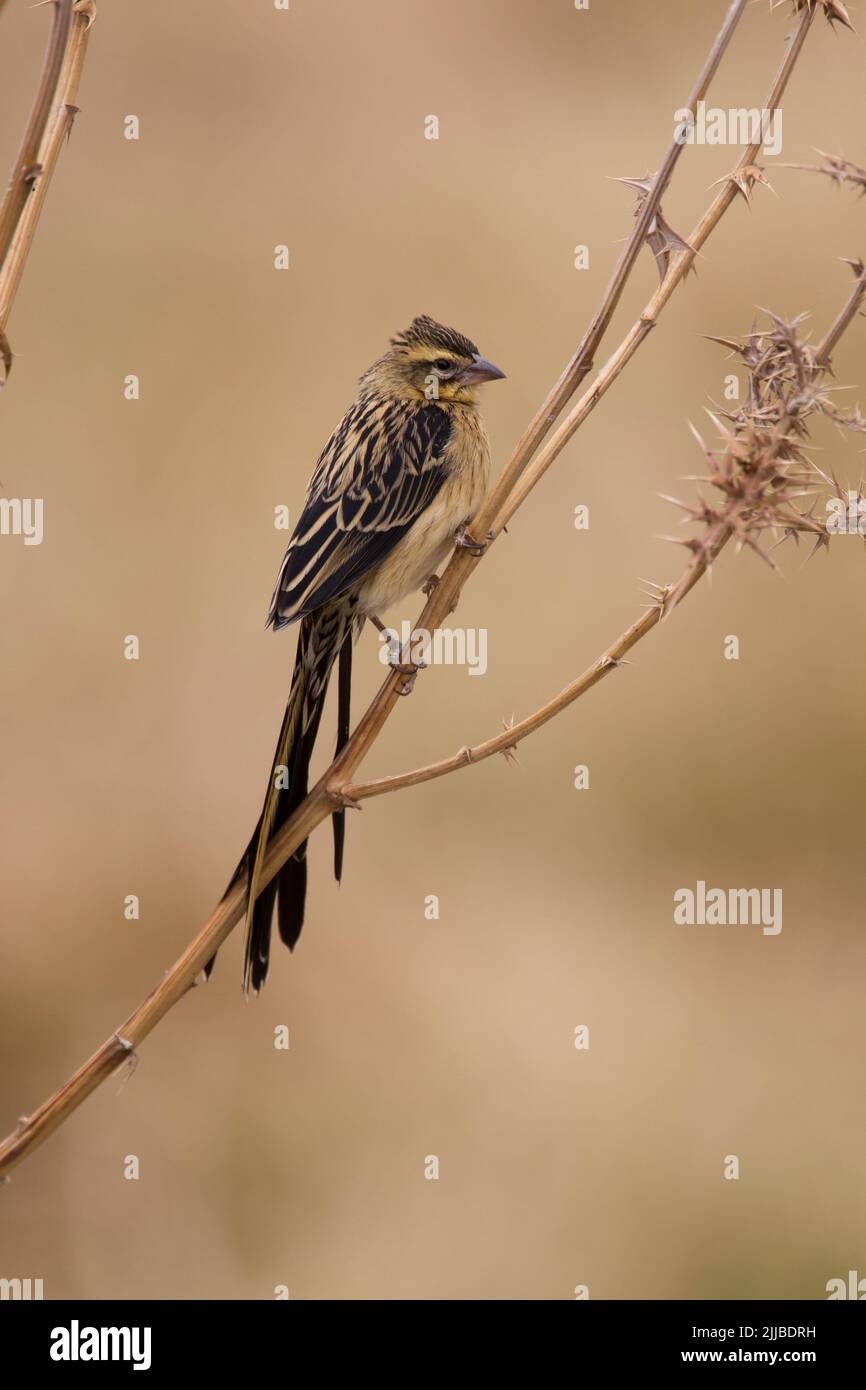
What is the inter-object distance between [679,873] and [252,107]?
185 inches

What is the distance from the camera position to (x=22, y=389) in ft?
23.9

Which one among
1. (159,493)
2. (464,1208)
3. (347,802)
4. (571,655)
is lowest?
(464,1208)

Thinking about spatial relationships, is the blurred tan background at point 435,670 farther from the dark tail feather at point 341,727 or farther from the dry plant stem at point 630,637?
the dry plant stem at point 630,637

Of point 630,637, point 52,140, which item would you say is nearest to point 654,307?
point 630,637

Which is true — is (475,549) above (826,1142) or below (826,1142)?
above

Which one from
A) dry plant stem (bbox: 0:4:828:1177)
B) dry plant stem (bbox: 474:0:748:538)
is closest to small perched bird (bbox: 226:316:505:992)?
dry plant stem (bbox: 0:4:828:1177)

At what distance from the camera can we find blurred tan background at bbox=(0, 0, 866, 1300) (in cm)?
658

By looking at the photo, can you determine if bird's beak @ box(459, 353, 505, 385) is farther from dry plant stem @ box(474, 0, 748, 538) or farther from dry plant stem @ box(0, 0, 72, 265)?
dry plant stem @ box(0, 0, 72, 265)

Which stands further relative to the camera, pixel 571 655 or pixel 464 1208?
pixel 571 655

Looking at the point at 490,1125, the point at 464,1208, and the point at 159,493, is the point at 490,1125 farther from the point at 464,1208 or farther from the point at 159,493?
the point at 159,493

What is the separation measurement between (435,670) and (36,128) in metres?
5.35

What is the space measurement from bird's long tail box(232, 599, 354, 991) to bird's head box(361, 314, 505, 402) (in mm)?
944

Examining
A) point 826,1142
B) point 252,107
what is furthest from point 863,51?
point 826,1142

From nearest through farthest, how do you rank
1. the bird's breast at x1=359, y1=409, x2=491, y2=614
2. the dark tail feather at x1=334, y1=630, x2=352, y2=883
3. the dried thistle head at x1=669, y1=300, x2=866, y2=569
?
the dried thistle head at x1=669, y1=300, x2=866, y2=569 → the dark tail feather at x1=334, y1=630, x2=352, y2=883 → the bird's breast at x1=359, y1=409, x2=491, y2=614
